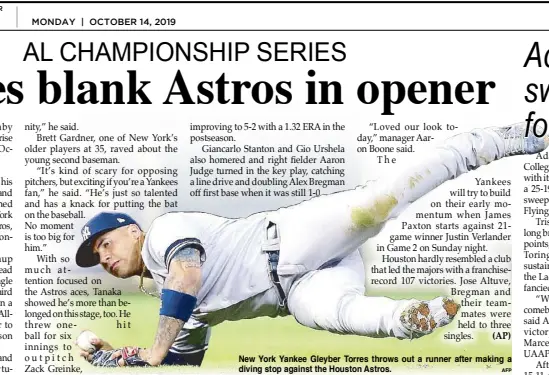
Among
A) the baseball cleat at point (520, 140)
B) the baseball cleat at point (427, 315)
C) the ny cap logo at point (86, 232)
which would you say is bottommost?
the baseball cleat at point (427, 315)

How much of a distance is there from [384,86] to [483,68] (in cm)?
24

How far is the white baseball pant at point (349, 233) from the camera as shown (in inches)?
78.6

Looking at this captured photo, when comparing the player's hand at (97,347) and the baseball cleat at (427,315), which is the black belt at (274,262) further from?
the player's hand at (97,347)

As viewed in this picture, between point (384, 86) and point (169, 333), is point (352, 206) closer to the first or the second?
point (384, 86)

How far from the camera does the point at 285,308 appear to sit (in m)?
2.06

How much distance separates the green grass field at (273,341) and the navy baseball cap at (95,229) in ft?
0.40

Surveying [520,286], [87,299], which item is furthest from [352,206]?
[87,299]

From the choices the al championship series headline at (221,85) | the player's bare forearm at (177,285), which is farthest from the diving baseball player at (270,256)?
the al championship series headline at (221,85)

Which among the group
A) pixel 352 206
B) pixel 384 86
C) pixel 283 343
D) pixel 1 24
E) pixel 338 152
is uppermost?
pixel 1 24

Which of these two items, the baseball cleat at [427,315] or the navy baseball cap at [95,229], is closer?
the baseball cleat at [427,315]

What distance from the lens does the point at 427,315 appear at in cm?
196

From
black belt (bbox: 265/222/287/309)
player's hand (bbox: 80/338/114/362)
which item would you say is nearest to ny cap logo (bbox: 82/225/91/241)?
player's hand (bbox: 80/338/114/362)

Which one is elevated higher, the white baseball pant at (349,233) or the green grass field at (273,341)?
the white baseball pant at (349,233)

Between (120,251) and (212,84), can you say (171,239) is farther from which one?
(212,84)
